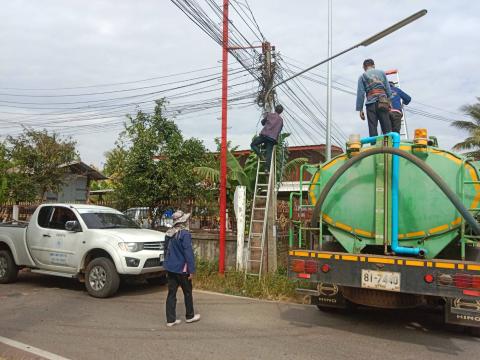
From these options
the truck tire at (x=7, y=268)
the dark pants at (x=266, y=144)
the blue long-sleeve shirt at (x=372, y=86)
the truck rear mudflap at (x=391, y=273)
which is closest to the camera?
the truck rear mudflap at (x=391, y=273)

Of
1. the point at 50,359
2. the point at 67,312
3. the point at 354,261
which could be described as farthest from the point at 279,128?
the point at 50,359

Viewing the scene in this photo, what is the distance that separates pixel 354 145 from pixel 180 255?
3018 mm

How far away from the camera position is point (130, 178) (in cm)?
1241

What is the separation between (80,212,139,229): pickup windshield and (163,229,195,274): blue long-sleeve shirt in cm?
322

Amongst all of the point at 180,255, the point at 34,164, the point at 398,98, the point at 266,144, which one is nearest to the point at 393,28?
the point at 398,98

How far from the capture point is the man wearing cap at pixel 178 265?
675 centimetres

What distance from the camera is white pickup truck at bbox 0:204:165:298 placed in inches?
342

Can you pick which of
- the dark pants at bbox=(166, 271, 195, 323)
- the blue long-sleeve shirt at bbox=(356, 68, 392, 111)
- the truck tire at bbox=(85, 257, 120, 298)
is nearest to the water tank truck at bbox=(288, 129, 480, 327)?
the blue long-sleeve shirt at bbox=(356, 68, 392, 111)

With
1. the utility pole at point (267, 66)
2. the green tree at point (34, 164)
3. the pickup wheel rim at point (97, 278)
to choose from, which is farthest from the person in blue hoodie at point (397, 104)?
the green tree at point (34, 164)

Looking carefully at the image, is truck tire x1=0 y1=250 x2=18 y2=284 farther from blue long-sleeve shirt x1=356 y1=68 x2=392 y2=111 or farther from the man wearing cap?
blue long-sleeve shirt x1=356 y1=68 x2=392 y2=111

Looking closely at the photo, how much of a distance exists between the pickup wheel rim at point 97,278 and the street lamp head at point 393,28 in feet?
23.2

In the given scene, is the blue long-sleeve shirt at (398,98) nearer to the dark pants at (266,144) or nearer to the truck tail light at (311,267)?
the dark pants at (266,144)

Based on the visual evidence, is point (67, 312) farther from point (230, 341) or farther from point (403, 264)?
point (403, 264)

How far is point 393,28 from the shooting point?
9.22 metres
